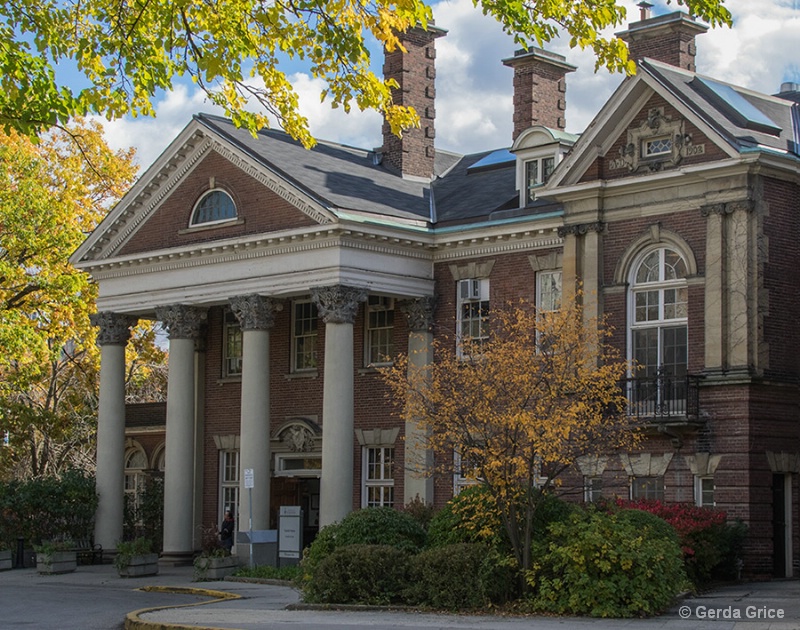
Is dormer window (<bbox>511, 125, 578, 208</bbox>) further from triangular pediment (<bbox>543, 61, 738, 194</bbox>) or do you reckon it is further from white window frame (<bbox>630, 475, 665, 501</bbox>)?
white window frame (<bbox>630, 475, 665, 501</bbox>)

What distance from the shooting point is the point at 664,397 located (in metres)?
30.2

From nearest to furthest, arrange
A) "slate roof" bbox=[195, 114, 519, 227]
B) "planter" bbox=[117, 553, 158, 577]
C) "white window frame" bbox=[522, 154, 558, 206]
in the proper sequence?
1. "planter" bbox=[117, 553, 158, 577]
2. "white window frame" bbox=[522, 154, 558, 206]
3. "slate roof" bbox=[195, 114, 519, 227]

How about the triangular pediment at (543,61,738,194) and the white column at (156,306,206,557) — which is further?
the white column at (156,306,206,557)

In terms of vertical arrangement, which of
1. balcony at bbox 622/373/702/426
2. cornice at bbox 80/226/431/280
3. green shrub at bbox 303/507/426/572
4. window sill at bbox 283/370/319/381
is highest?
cornice at bbox 80/226/431/280

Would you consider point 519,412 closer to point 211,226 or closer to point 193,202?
point 211,226

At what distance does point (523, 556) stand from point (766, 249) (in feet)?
32.1

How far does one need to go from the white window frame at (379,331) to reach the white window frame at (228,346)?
187 inches

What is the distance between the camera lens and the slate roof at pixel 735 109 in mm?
29859

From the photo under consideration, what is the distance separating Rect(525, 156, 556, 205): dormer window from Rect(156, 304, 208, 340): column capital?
9.19 meters

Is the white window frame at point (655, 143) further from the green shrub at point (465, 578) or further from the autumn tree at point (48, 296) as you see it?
the autumn tree at point (48, 296)

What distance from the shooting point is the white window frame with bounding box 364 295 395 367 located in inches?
1455

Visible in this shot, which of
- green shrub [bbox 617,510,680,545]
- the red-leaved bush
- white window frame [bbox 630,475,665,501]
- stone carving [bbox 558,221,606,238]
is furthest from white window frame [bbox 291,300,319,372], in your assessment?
green shrub [bbox 617,510,680,545]

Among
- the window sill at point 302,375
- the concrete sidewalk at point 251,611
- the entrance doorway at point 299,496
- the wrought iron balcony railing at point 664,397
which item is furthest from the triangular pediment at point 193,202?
the concrete sidewalk at point 251,611

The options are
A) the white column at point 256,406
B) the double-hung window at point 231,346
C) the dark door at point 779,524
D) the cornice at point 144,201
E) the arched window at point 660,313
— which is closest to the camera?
the dark door at point 779,524
